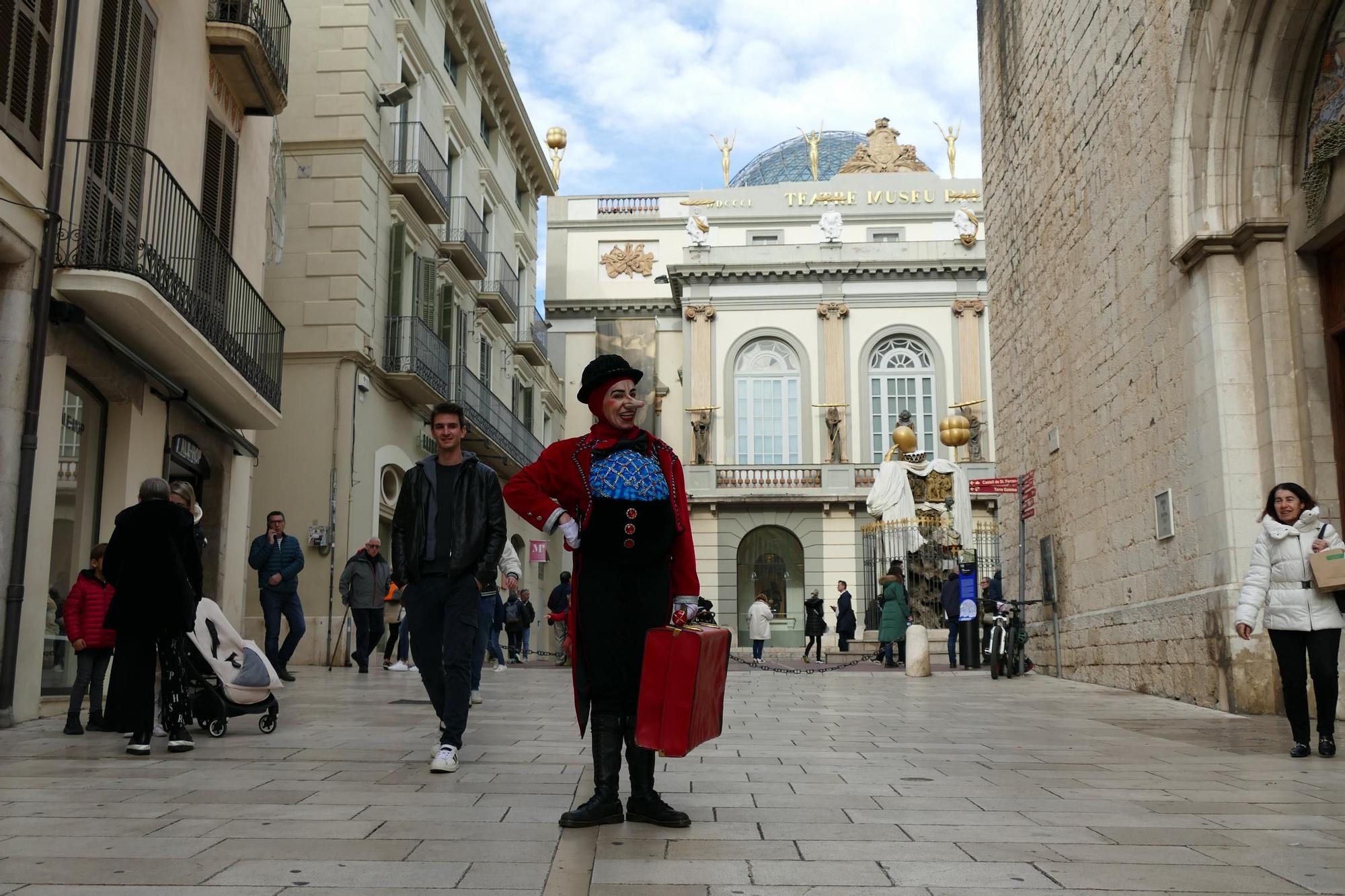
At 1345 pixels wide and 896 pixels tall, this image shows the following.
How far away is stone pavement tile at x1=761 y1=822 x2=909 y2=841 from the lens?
4363 mm

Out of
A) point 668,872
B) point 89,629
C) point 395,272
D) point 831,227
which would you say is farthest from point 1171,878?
point 831,227

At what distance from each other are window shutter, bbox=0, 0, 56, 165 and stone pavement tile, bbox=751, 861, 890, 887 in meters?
7.69

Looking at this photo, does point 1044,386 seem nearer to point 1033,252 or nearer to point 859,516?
point 1033,252

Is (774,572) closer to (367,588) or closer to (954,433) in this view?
(954,433)

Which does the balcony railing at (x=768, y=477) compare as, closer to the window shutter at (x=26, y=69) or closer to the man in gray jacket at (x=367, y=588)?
the man in gray jacket at (x=367, y=588)

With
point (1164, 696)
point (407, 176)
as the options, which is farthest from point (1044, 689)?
point (407, 176)

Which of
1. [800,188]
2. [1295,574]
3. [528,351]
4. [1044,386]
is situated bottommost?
[1295,574]

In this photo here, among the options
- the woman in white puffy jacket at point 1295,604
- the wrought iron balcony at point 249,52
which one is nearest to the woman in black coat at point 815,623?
the wrought iron balcony at point 249,52

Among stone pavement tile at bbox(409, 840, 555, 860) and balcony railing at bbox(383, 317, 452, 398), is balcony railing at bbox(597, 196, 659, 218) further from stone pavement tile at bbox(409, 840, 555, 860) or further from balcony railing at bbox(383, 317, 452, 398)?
stone pavement tile at bbox(409, 840, 555, 860)

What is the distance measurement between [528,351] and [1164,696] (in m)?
24.7

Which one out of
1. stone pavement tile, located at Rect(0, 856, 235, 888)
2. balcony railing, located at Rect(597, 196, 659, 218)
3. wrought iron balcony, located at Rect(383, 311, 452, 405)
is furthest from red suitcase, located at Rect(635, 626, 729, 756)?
balcony railing, located at Rect(597, 196, 659, 218)

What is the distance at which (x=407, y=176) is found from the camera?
846 inches

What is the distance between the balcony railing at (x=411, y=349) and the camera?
21.3m

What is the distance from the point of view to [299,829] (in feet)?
14.4
